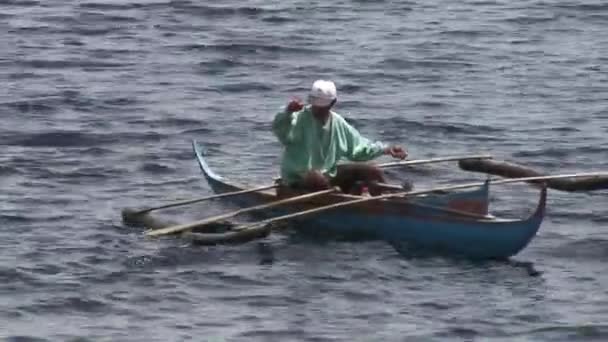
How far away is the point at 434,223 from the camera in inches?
832

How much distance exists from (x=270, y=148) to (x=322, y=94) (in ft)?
17.9

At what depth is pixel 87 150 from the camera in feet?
86.8

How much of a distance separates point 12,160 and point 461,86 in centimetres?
798

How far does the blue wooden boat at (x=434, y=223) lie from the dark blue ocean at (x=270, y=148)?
0.55 ft

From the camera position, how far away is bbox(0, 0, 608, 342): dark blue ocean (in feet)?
64.2

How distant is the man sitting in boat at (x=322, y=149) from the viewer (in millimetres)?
21562

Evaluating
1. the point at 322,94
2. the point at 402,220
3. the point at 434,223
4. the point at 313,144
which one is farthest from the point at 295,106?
the point at 434,223

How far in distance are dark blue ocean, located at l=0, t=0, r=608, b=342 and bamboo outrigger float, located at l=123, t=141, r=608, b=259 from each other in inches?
7.4

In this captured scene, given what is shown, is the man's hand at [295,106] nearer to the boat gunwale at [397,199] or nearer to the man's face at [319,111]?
the man's face at [319,111]

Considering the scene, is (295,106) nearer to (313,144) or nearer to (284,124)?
(284,124)

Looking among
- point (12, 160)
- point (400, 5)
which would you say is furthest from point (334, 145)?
point (400, 5)

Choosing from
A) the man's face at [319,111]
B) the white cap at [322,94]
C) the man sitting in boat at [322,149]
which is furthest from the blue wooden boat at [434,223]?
the white cap at [322,94]

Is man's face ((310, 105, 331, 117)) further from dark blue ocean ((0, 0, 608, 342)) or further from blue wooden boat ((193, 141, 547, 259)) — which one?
dark blue ocean ((0, 0, 608, 342))

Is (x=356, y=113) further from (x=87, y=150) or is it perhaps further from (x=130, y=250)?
(x=130, y=250)
